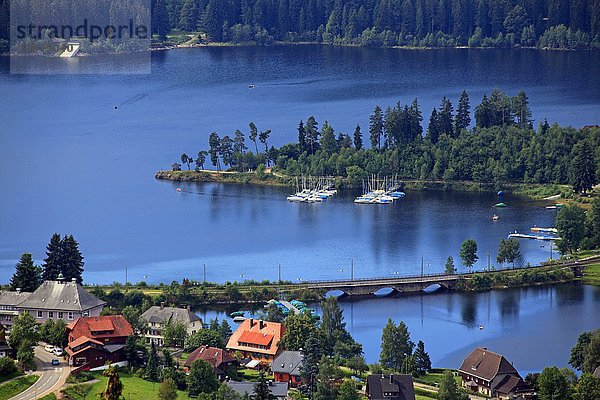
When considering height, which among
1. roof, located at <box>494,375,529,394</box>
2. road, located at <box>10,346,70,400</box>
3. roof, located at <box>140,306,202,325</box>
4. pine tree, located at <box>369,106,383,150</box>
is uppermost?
pine tree, located at <box>369,106,383,150</box>

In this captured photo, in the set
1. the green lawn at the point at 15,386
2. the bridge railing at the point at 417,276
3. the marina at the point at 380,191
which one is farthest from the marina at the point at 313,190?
the green lawn at the point at 15,386

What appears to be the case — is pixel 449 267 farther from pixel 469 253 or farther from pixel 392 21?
pixel 392 21

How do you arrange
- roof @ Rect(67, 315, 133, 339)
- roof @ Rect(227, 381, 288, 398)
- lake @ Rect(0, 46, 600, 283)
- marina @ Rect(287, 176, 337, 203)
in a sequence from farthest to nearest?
marina @ Rect(287, 176, 337, 203) < lake @ Rect(0, 46, 600, 283) < roof @ Rect(67, 315, 133, 339) < roof @ Rect(227, 381, 288, 398)

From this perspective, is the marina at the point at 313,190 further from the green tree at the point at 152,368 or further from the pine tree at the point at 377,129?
the green tree at the point at 152,368

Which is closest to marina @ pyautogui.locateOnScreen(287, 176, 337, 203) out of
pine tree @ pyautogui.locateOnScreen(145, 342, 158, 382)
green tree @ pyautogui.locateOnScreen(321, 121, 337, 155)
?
green tree @ pyautogui.locateOnScreen(321, 121, 337, 155)

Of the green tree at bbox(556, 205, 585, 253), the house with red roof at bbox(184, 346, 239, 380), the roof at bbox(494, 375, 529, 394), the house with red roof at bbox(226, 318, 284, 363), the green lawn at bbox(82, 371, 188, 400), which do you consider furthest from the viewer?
the green tree at bbox(556, 205, 585, 253)

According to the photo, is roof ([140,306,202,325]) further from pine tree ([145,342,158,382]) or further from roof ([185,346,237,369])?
pine tree ([145,342,158,382])

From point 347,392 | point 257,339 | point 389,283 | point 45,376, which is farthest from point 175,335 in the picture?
point 389,283
